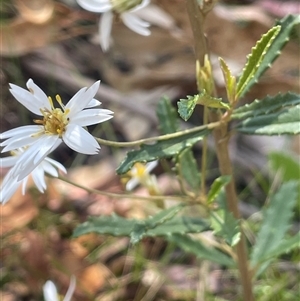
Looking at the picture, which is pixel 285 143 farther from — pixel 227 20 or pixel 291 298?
pixel 291 298

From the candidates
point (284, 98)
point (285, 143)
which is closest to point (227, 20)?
point (285, 143)

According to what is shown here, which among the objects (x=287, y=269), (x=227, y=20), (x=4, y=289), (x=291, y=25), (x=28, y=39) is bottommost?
(x=4, y=289)

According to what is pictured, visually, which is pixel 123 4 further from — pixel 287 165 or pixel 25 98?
pixel 287 165

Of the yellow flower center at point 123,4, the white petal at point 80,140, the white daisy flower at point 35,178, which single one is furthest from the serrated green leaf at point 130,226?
the yellow flower center at point 123,4

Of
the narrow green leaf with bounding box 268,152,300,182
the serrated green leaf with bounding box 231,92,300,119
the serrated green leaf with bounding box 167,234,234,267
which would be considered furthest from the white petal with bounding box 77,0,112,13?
the narrow green leaf with bounding box 268,152,300,182

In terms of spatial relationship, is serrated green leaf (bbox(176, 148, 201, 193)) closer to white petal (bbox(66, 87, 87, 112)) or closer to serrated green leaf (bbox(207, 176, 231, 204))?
serrated green leaf (bbox(207, 176, 231, 204))

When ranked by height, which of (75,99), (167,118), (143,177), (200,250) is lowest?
(200,250)

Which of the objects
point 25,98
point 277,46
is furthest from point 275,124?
point 25,98
